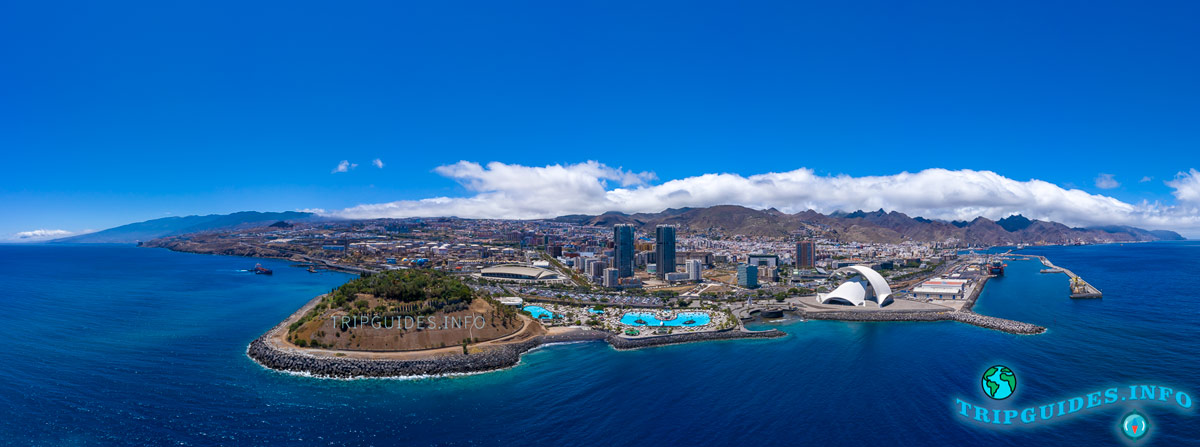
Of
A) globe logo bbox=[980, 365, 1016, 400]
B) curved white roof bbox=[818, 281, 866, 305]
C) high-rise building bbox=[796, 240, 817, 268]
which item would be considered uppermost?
high-rise building bbox=[796, 240, 817, 268]

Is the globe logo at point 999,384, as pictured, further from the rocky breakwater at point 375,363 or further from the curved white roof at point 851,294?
the curved white roof at point 851,294

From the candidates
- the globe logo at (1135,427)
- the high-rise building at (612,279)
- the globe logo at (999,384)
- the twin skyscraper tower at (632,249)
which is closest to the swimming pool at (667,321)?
the globe logo at (999,384)

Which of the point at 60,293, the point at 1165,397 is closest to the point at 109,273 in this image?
the point at 60,293

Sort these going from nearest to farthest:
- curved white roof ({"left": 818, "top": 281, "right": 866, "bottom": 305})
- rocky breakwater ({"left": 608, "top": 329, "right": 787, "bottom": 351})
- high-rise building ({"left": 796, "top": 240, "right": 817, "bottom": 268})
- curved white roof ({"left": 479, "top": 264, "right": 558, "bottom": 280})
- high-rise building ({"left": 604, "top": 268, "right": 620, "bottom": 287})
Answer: rocky breakwater ({"left": 608, "top": 329, "right": 787, "bottom": 351}), curved white roof ({"left": 818, "top": 281, "right": 866, "bottom": 305}), high-rise building ({"left": 604, "top": 268, "right": 620, "bottom": 287}), curved white roof ({"left": 479, "top": 264, "right": 558, "bottom": 280}), high-rise building ({"left": 796, "top": 240, "right": 817, "bottom": 268})

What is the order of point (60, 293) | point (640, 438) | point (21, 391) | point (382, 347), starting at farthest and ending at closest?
point (60, 293) < point (382, 347) < point (21, 391) < point (640, 438)

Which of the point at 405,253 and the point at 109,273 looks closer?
the point at 109,273

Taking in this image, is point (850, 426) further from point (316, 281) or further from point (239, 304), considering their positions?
point (316, 281)

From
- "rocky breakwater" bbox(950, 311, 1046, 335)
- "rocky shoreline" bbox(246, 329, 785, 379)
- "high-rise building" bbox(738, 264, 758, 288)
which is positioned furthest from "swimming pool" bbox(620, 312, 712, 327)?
"high-rise building" bbox(738, 264, 758, 288)

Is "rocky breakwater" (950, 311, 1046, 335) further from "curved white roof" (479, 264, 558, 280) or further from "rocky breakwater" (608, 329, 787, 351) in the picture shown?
"curved white roof" (479, 264, 558, 280)
